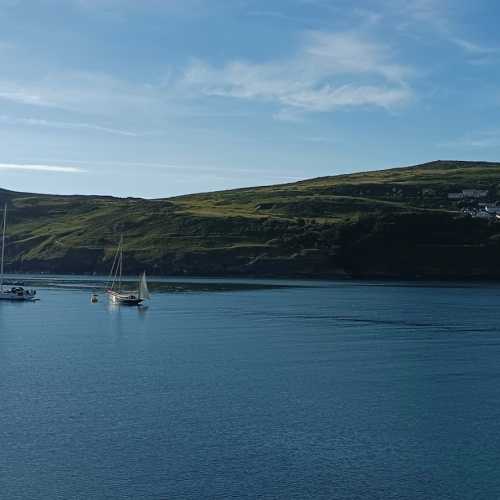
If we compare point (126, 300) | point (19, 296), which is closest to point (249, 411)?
point (126, 300)

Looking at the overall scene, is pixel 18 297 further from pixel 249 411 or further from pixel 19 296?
pixel 249 411

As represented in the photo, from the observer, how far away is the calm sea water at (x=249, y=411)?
35.2 metres

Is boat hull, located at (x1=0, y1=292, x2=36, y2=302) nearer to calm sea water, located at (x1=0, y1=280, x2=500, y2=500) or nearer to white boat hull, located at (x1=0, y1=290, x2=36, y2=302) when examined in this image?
white boat hull, located at (x1=0, y1=290, x2=36, y2=302)

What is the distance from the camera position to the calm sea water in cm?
3519

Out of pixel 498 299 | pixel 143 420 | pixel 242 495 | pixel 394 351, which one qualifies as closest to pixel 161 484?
pixel 242 495

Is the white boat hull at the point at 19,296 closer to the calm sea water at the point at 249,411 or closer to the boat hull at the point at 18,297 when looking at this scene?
the boat hull at the point at 18,297

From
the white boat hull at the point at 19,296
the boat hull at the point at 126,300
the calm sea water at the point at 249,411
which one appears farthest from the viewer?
the white boat hull at the point at 19,296

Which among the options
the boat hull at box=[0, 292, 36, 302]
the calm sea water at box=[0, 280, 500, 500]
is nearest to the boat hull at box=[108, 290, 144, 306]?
the boat hull at box=[0, 292, 36, 302]

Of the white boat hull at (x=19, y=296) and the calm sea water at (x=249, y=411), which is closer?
the calm sea water at (x=249, y=411)

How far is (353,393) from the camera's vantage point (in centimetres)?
5347

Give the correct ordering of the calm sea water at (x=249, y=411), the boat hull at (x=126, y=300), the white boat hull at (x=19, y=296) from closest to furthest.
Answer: the calm sea water at (x=249, y=411) < the boat hull at (x=126, y=300) < the white boat hull at (x=19, y=296)

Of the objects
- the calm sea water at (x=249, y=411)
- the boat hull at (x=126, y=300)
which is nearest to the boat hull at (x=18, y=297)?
the boat hull at (x=126, y=300)

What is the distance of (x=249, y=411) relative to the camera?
156 feet

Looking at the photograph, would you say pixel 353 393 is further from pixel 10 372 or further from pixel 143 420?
pixel 10 372
